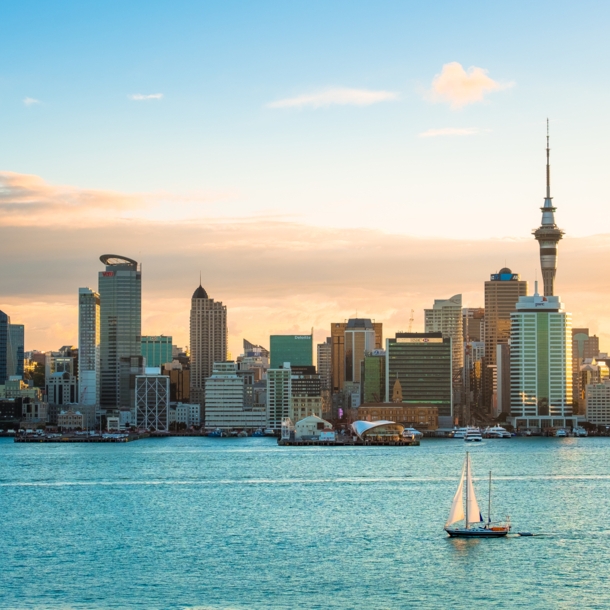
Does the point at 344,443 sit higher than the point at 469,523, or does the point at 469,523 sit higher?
the point at 469,523

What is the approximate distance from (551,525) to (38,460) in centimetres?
7716

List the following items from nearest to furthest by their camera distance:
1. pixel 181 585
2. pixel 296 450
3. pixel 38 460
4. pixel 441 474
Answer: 1. pixel 181 585
2. pixel 441 474
3. pixel 38 460
4. pixel 296 450

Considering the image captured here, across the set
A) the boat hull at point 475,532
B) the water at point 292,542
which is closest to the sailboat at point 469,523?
the boat hull at point 475,532

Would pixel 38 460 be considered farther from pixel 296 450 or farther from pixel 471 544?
pixel 471 544

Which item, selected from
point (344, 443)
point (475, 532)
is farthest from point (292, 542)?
point (344, 443)

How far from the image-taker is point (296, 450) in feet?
505

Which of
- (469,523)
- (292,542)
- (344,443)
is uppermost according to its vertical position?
(469,523)

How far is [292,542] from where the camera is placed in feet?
192

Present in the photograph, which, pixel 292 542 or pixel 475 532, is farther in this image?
pixel 292 542

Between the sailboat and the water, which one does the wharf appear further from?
the sailboat

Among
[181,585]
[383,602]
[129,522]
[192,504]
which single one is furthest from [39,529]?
[383,602]

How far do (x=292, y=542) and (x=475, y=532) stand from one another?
842 cm

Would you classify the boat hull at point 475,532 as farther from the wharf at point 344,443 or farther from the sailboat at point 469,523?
the wharf at point 344,443

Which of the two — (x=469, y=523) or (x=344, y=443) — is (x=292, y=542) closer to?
(x=469, y=523)
